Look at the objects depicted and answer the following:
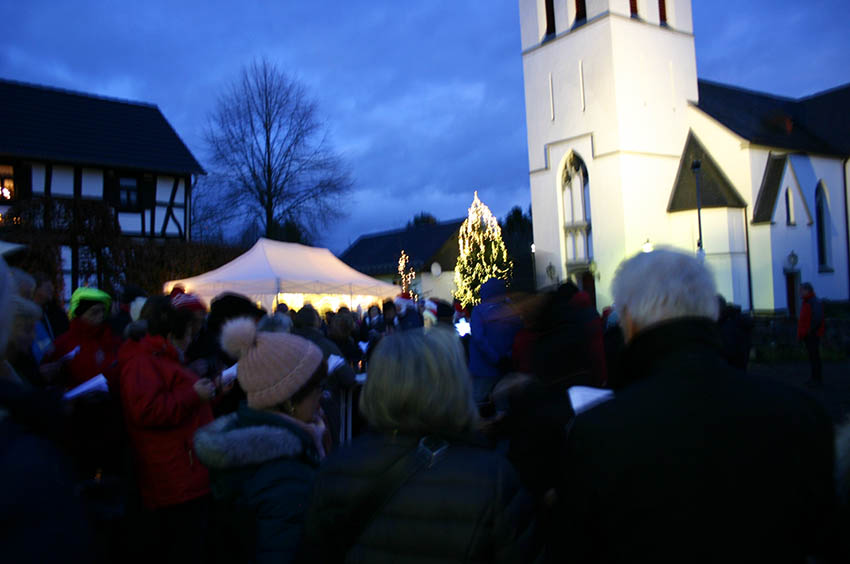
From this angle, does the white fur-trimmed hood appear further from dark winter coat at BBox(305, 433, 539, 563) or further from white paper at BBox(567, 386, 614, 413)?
white paper at BBox(567, 386, 614, 413)

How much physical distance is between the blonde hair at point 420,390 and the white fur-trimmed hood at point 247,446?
42 cm

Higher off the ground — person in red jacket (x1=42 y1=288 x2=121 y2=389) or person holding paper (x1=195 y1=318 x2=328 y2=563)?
person in red jacket (x1=42 y1=288 x2=121 y2=389)

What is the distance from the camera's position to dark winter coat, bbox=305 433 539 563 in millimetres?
1824

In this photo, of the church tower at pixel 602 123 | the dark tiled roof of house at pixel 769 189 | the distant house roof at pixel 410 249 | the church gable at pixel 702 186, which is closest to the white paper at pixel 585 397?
the church tower at pixel 602 123

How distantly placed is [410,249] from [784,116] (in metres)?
26.0

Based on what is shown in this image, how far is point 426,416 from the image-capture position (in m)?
1.98

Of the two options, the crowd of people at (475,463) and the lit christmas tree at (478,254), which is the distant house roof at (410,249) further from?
the crowd of people at (475,463)

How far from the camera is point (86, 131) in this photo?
2723 cm

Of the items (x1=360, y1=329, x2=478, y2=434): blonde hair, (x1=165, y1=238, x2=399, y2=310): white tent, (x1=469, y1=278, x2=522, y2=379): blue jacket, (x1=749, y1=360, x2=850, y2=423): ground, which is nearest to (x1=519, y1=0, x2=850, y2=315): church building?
(x1=749, y1=360, x2=850, y2=423): ground

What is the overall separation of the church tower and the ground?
393 inches

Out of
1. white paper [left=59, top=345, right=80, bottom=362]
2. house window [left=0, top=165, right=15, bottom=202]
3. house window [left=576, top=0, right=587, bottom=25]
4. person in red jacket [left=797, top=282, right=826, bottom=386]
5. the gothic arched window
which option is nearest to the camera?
white paper [left=59, top=345, right=80, bottom=362]

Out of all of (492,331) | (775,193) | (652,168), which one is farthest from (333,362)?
(775,193)

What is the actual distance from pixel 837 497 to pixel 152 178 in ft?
95.1

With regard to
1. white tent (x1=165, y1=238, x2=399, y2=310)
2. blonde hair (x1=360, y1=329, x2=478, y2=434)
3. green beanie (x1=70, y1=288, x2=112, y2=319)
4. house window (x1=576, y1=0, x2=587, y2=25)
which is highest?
house window (x1=576, y1=0, x2=587, y2=25)
